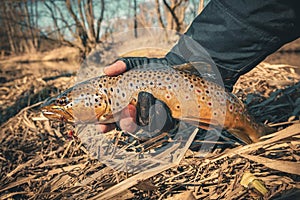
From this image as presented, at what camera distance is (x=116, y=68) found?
174 centimetres

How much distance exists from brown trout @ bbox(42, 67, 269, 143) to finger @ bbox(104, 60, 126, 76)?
1.3 inches

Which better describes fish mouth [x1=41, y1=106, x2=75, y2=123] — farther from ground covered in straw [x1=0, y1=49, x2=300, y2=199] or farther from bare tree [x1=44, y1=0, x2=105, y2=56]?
bare tree [x1=44, y1=0, x2=105, y2=56]

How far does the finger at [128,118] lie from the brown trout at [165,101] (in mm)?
33

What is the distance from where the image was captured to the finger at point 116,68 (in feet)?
5.71

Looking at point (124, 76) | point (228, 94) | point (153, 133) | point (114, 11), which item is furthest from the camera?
point (114, 11)

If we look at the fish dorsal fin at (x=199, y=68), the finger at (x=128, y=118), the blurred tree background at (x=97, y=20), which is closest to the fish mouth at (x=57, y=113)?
the finger at (x=128, y=118)

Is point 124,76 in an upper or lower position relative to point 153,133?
upper

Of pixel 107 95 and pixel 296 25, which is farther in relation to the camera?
pixel 107 95

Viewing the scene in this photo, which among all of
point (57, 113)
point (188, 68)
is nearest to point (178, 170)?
point (188, 68)

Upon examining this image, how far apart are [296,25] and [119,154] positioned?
1407mm

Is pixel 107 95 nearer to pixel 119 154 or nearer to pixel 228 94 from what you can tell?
pixel 119 154

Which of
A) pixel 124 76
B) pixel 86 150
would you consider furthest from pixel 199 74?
pixel 86 150

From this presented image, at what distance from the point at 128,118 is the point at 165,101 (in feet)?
0.96

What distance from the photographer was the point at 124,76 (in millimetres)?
1771
